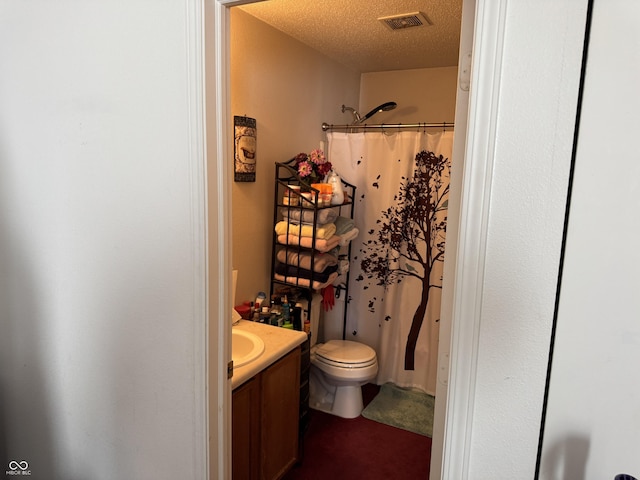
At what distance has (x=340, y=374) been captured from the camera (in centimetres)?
266

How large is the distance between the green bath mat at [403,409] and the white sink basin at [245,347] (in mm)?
1249

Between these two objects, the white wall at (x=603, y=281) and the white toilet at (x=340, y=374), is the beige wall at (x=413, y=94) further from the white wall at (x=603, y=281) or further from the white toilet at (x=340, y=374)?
the white wall at (x=603, y=281)

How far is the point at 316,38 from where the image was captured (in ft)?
8.30

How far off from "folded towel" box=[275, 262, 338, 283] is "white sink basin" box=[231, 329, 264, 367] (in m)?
0.59

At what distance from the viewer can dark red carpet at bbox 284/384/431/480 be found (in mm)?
2258

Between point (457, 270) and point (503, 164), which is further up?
point (503, 164)

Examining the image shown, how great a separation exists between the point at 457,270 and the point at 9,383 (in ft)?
5.50

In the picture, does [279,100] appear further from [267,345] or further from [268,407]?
[268,407]

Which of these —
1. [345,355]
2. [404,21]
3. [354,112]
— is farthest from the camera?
[354,112]

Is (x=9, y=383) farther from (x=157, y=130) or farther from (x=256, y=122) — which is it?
(x=256, y=122)

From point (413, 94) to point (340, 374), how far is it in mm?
2042

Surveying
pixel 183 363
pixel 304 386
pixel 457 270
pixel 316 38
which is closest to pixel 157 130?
pixel 183 363

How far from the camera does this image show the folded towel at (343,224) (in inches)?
110

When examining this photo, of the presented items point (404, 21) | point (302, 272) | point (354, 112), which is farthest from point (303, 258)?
point (404, 21)
